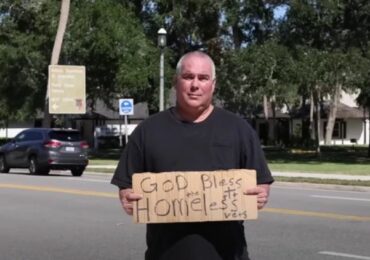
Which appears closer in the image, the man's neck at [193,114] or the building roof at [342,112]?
the man's neck at [193,114]

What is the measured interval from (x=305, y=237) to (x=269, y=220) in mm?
A: 2000

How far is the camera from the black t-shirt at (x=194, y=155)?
426 cm

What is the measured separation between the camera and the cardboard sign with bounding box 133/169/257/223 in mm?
4188

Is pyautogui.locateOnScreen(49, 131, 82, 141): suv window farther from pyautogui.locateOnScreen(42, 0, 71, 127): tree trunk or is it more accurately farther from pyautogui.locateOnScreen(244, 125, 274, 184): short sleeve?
pyautogui.locateOnScreen(244, 125, 274, 184): short sleeve

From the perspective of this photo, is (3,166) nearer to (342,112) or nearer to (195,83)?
(195,83)

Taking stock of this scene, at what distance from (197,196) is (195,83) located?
63 cm

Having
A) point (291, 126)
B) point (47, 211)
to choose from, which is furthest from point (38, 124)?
point (47, 211)

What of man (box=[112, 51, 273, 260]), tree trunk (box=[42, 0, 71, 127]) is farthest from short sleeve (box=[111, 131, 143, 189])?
tree trunk (box=[42, 0, 71, 127])

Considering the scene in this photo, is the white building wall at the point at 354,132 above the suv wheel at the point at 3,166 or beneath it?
above

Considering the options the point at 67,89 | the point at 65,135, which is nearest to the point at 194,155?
the point at 65,135

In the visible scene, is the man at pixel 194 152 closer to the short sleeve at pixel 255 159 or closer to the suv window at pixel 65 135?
the short sleeve at pixel 255 159

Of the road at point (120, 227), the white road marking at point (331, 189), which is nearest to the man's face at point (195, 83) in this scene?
the road at point (120, 227)

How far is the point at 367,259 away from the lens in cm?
927

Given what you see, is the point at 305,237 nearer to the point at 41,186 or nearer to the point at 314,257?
the point at 314,257
